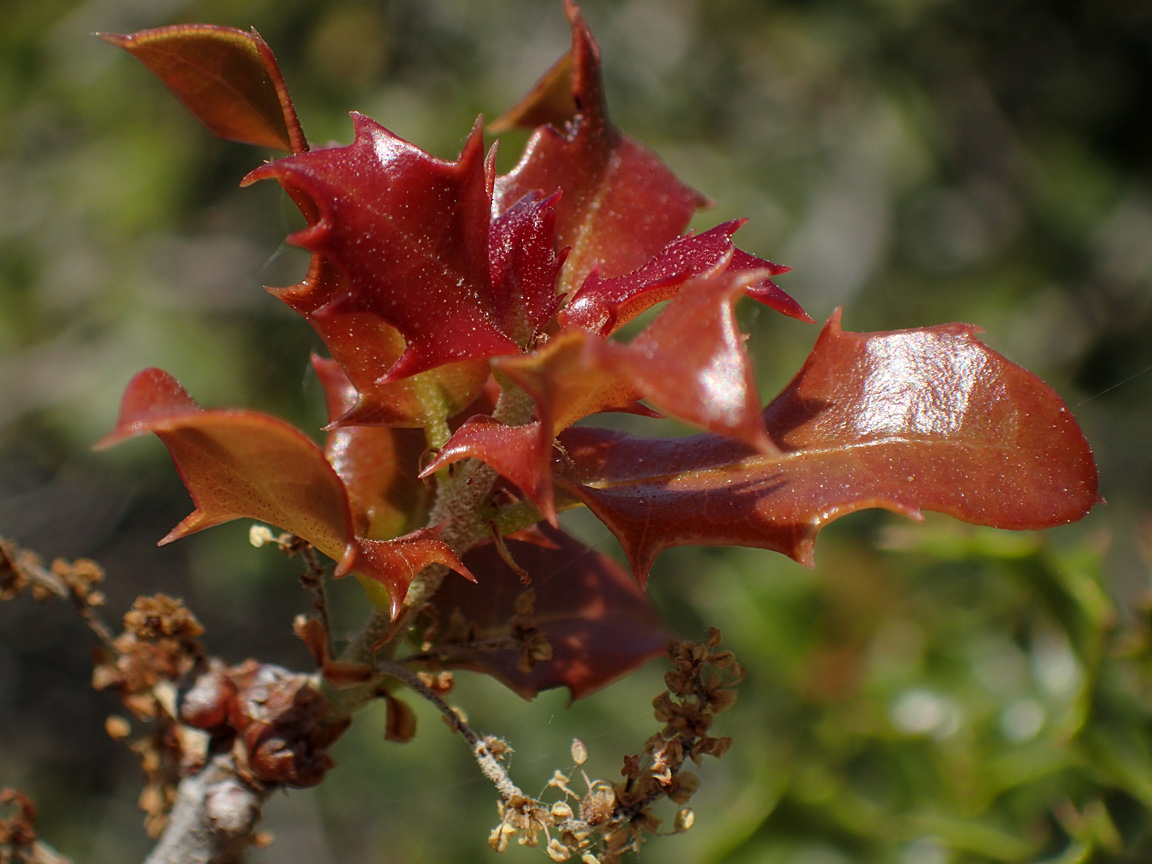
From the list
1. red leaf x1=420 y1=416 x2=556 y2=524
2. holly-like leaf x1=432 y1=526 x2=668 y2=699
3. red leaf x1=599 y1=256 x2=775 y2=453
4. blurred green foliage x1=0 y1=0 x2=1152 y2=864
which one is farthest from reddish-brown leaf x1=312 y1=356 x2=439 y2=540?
blurred green foliage x1=0 y1=0 x2=1152 y2=864

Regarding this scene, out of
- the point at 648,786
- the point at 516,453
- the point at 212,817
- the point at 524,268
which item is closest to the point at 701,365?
the point at 516,453

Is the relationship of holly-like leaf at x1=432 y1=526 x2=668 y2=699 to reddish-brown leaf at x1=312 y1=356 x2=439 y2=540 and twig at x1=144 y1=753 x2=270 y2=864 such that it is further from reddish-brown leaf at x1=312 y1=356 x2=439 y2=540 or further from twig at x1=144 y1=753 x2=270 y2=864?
twig at x1=144 y1=753 x2=270 y2=864

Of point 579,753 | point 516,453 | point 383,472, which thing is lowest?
point 579,753

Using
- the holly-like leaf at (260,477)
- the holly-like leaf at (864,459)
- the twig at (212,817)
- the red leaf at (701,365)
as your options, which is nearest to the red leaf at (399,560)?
the holly-like leaf at (260,477)

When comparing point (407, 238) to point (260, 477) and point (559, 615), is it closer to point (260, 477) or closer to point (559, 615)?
point (260, 477)

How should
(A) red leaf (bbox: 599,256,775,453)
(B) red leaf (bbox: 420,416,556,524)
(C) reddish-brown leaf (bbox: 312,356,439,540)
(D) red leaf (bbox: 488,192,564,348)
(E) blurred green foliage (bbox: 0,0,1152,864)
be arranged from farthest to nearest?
(E) blurred green foliage (bbox: 0,0,1152,864) → (C) reddish-brown leaf (bbox: 312,356,439,540) → (D) red leaf (bbox: 488,192,564,348) → (B) red leaf (bbox: 420,416,556,524) → (A) red leaf (bbox: 599,256,775,453)

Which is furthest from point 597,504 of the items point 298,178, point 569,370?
point 298,178
